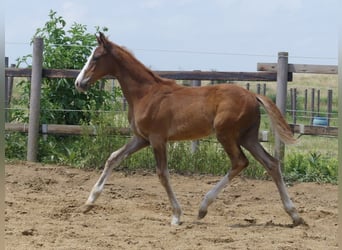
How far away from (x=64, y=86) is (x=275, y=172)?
18.2 ft

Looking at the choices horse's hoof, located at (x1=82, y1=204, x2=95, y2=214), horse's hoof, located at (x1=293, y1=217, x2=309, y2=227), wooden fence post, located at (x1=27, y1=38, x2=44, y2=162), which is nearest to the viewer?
horse's hoof, located at (x1=293, y1=217, x2=309, y2=227)

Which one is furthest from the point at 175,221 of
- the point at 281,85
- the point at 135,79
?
the point at 281,85

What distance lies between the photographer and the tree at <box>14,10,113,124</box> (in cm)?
1080

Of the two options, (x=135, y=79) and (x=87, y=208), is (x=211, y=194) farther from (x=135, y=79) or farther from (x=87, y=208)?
(x=135, y=79)

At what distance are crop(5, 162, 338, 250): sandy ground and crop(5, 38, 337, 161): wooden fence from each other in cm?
77

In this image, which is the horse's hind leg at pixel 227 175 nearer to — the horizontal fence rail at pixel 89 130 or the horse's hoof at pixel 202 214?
the horse's hoof at pixel 202 214

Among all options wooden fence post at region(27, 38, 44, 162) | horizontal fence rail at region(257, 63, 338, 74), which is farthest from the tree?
horizontal fence rail at region(257, 63, 338, 74)

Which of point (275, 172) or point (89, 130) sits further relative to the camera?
point (89, 130)

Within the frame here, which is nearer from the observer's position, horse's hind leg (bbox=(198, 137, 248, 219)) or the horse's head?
horse's hind leg (bbox=(198, 137, 248, 219))

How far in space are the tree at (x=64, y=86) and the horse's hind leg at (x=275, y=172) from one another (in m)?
4.77

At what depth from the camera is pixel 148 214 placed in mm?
6605

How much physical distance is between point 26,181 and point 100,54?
2790mm

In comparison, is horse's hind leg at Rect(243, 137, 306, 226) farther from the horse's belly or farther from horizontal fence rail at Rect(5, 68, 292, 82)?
horizontal fence rail at Rect(5, 68, 292, 82)

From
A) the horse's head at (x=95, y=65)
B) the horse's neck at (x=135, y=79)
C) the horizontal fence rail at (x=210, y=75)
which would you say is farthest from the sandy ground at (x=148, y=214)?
the horizontal fence rail at (x=210, y=75)
